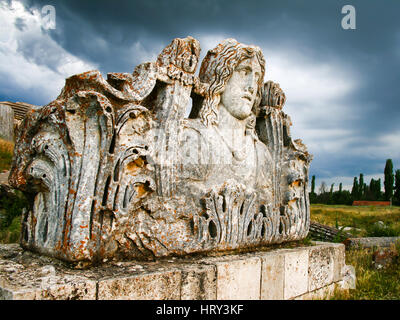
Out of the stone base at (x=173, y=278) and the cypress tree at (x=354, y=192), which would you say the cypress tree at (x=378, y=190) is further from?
the stone base at (x=173, y=278)

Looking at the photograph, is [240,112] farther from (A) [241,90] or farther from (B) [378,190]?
(B) [378,190]

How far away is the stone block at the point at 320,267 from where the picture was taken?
382 centimetres

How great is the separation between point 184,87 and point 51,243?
1776mm

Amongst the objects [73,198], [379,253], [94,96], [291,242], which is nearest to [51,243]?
[73,198]

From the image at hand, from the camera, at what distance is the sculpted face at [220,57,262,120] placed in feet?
11.9

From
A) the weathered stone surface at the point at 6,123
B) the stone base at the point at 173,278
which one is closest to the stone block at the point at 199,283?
the stone base at the point at 173,278

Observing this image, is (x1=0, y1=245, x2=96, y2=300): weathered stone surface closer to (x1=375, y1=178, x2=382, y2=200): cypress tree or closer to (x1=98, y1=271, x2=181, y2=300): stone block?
(x1=98, y1=271, x2=181, y2=300): stone block

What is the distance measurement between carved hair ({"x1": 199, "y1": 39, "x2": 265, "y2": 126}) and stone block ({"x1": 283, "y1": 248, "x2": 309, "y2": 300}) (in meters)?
1.66

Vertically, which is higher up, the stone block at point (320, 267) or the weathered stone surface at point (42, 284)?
the weathered stone surface at point (42, 284)

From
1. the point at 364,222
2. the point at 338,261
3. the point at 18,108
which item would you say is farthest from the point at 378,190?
the point at 338,261

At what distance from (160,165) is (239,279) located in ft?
3.98

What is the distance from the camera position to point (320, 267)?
13.0 ft

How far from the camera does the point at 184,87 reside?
3.18 m

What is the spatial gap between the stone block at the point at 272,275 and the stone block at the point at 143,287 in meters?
1.02
